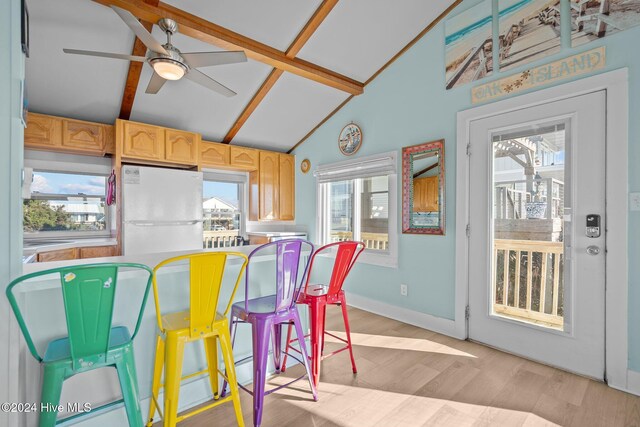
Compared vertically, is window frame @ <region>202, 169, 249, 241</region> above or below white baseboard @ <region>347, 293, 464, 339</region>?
above

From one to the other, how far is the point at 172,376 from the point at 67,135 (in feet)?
10.4

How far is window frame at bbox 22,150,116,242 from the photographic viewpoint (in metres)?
3.38

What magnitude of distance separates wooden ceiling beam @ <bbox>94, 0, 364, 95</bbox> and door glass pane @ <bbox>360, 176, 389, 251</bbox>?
3.74ft

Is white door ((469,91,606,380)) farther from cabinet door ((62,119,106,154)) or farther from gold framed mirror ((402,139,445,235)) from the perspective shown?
cabinet door ((62,119,106,154))

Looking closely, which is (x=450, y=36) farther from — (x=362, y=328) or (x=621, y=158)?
(x=362, y=328)

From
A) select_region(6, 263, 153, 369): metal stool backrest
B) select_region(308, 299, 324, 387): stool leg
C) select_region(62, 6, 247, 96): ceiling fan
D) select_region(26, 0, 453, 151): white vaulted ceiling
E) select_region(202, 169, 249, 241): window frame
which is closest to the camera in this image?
select_region(6, 263, 153, 369): metal stool backrest

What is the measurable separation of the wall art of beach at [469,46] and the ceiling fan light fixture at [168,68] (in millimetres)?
2326

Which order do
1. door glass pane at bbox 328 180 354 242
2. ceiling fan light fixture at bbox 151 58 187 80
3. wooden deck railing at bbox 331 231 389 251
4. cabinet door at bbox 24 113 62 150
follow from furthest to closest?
1. door glass pane at bbox 328 180 354 242
2. wooden deck railing at bbox 331 231 389 251
3. cabinet door at bbox 24 113 62 150
4. ceiling fan light fixture at bbox 151 58 187 80

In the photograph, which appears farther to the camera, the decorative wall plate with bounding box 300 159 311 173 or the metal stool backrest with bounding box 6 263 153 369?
the decorative wall plate with bounding box 300 159 311 173

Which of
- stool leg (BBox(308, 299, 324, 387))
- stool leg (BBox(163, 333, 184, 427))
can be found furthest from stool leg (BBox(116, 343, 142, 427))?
stool leg (BBox(308, 299, 324, 387))

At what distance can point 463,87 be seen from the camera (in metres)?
2.74

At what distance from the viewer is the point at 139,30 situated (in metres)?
1.83

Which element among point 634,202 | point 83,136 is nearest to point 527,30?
point 634,202

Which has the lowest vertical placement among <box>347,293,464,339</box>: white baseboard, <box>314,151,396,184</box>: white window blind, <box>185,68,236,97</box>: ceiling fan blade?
<box>347,293,464,339</box>: white baseboard
